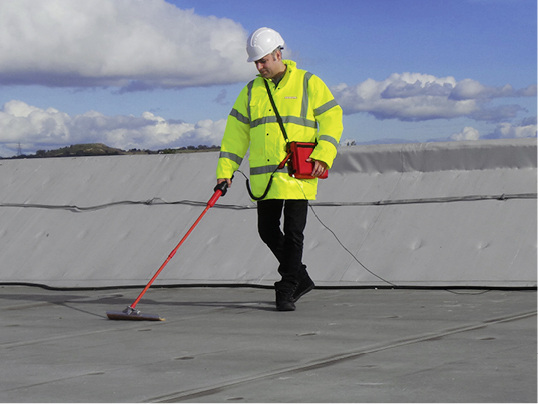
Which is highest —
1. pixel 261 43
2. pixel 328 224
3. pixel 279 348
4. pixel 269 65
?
pixel 261 43

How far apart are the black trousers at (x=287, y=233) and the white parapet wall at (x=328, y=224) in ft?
3.58

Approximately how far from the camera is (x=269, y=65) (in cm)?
794

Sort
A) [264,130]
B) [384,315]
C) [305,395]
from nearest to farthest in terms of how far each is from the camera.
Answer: [305,395], [384,315], [264,130]

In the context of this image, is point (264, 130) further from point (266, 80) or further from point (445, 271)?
point (445, 271)

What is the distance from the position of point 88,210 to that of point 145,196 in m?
0.64

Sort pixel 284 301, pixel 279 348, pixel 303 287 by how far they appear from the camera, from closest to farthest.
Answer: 1. pixel 279 348
2. pixel 284 301
3. pixel 303 287

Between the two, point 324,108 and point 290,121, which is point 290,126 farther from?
point 324,108

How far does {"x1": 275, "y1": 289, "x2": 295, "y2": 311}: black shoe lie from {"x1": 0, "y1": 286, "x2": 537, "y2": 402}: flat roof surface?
0.09 meters

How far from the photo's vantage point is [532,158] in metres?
9.53

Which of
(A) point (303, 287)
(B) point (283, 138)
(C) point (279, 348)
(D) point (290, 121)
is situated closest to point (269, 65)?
(D) point (290, 121)

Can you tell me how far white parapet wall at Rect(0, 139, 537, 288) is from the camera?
893 centimetres

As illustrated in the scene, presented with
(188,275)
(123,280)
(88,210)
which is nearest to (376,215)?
(188,275)

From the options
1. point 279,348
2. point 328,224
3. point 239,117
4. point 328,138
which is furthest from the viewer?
point 328,224

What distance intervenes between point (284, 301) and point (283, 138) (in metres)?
1.22
